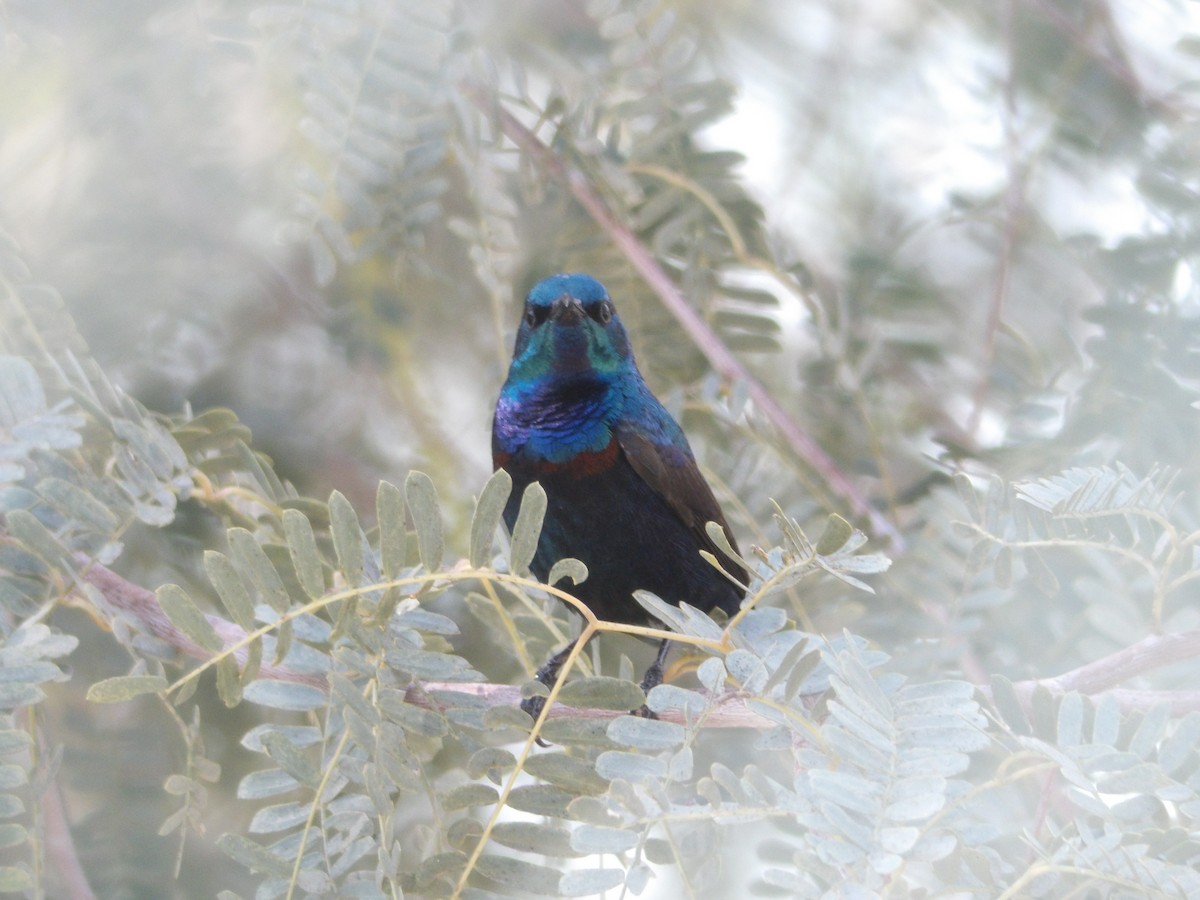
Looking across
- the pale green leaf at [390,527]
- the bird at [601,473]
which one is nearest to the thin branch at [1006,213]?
the bird at [601,473]

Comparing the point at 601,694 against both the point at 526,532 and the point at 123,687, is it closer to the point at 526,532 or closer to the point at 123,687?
the point at 526,532

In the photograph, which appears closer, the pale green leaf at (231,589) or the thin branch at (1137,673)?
the pale green leaf at (231,589)

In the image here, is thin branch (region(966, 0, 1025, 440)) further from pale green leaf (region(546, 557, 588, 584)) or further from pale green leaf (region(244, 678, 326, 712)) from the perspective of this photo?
pale green leaf (region(244, 678, 326, 712))

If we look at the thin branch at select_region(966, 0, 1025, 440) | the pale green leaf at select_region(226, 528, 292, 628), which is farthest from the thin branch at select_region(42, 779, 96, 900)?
the thin branch at select_region(966, 0, 1025, 440)

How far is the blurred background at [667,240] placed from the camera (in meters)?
1.52

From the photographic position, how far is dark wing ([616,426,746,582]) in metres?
1.56

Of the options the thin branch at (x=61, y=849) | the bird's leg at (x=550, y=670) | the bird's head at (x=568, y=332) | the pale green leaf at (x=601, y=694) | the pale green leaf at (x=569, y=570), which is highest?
the bird's head at (x=568, y=332)

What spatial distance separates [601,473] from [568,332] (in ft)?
0.76

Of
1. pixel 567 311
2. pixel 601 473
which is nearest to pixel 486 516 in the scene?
pixel 601 473

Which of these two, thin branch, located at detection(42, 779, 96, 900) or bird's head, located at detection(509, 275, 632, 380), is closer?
thin branch, located at detection(42, 779, 96, 900)

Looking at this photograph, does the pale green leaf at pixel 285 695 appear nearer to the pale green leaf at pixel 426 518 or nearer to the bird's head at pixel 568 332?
the pale green leaf at pixel 426 518

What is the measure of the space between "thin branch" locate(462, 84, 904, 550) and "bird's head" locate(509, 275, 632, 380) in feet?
0.37

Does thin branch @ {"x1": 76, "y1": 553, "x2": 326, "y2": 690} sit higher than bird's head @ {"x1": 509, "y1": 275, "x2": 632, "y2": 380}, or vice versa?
bird's head @ {"x1": 509, "y1": 275, "x2": 632, "y2": 380}

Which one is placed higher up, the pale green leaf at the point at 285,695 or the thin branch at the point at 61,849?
the pale green leaf at the point at 285,695
